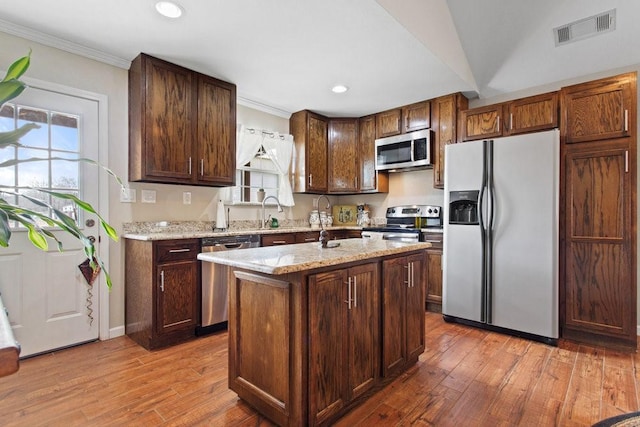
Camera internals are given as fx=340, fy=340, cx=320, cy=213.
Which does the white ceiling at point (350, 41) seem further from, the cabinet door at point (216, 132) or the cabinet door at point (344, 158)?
the cabinet door at point (344, 158)

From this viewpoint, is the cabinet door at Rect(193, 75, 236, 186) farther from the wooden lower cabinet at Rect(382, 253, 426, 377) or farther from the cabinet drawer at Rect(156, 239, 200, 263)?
the wooden lower cabinet at Rect(382, 253, 426, 377)

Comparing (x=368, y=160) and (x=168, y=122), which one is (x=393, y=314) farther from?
(x=368, y=160)

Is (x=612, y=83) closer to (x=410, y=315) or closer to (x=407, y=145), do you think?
(x=407, y=145)

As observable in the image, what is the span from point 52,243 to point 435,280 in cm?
352

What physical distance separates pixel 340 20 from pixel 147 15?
1324mm

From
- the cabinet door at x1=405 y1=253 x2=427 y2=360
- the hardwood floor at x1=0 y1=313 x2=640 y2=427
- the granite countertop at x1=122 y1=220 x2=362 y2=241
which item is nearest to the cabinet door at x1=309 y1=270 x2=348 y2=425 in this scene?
the hardwood floor at x1=0 y1=313 x2=640 y2=427

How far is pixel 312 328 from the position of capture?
1.62 m

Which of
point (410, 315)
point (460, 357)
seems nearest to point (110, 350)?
point (410, 315)

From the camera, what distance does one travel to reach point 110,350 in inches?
106

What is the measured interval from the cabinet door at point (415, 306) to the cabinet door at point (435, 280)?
51.0 inches

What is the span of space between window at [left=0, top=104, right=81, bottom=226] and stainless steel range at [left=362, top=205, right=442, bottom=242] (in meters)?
2.82

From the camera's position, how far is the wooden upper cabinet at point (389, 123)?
4.30 metres

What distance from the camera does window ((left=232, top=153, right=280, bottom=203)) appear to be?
4.04 m

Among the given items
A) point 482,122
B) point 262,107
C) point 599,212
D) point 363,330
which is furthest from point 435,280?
point 262,107
